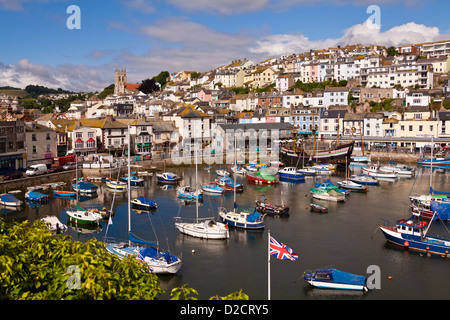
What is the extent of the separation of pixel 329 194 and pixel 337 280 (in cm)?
1595

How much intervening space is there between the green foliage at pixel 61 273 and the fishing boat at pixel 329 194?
25.5 metres

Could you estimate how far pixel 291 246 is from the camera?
67.2 feet

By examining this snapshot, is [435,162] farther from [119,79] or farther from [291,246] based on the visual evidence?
[119,79]

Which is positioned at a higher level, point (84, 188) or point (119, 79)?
point (119, 79)

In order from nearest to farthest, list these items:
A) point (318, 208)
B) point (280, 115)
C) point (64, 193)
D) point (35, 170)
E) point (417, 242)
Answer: point (417, 242), point (318, 208), point (64, 193), point (35, 170), point (280, 115)

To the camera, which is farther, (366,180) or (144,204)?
(366,180)

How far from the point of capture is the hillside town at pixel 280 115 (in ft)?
160

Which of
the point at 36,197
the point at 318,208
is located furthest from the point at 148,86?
the point at 318,208

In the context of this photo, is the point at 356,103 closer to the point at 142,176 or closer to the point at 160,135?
the point at 160,135

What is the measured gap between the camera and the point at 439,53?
321ft

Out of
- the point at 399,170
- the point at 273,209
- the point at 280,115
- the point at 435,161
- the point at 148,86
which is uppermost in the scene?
the point at 148,86

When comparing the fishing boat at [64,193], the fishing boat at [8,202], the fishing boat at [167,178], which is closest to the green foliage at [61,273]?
the fishing boat at [8,202]

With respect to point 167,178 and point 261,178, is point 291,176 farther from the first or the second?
point 167,178

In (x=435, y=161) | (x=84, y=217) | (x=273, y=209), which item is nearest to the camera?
(x=84, y=217)
